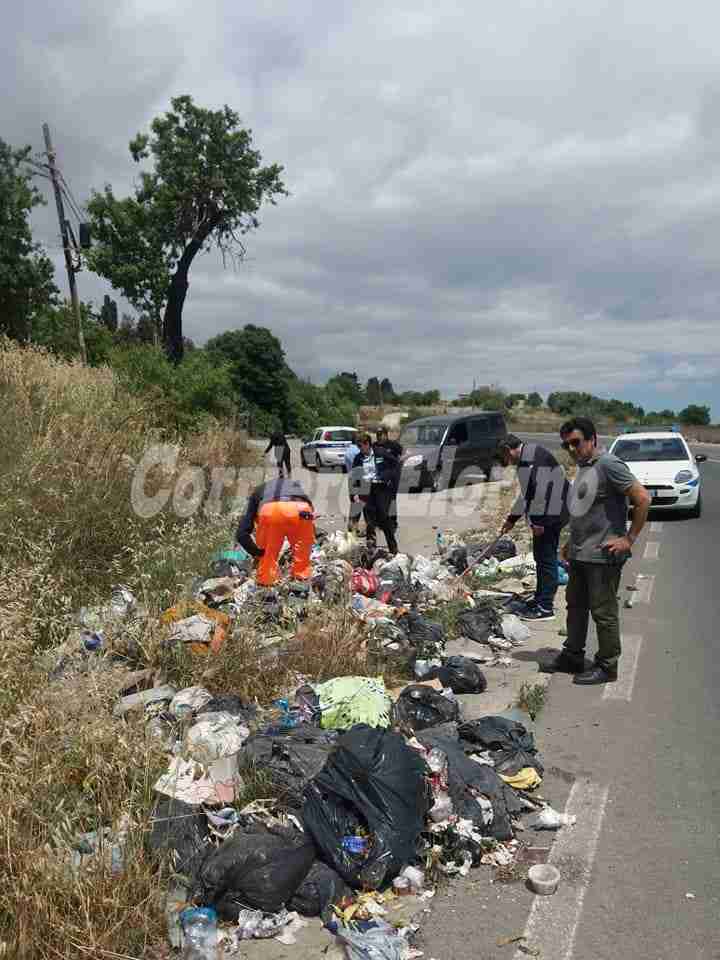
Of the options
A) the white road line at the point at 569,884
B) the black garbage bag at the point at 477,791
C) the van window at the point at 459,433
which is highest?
the van window at the point at 459,433

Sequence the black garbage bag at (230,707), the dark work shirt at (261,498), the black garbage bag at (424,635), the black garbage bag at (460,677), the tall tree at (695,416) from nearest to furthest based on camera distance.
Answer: the black garbage bag at (230,707), the black garbage bag at (460,677), the black garbage bag at (424,635), the dark work shirt at (261,498), the tall tree at (695,416)

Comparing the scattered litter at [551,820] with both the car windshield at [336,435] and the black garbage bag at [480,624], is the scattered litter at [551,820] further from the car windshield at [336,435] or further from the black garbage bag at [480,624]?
the car windshield at [336,435]

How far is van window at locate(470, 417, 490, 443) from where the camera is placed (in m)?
17.7

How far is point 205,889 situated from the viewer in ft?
9.53

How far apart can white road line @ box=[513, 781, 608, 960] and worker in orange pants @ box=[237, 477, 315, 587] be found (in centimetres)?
334

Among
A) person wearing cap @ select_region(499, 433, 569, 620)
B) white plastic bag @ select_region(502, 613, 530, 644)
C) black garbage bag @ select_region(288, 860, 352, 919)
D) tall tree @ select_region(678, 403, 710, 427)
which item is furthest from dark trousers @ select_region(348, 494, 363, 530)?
tall tree @ select_region(678, 403, 710, 427)

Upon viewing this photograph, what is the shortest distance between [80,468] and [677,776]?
5.76 meters

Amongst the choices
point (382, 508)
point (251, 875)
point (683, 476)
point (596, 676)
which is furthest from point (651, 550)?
point (251, 875)

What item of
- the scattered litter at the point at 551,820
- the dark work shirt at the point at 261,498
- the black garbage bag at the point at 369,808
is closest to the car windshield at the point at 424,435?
the dark work shirt at the point at 261,498

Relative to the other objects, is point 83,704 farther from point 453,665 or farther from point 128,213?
point 128,213

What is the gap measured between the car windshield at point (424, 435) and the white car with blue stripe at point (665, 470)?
13.6ft

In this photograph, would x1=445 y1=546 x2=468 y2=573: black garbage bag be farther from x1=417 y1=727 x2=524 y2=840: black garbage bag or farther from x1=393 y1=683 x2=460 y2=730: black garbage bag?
x1=417 y1=727 x2=524 y2=840: black garbage bag

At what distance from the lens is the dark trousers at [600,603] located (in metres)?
5.24

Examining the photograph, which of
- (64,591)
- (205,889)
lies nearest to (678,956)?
(205,889)
